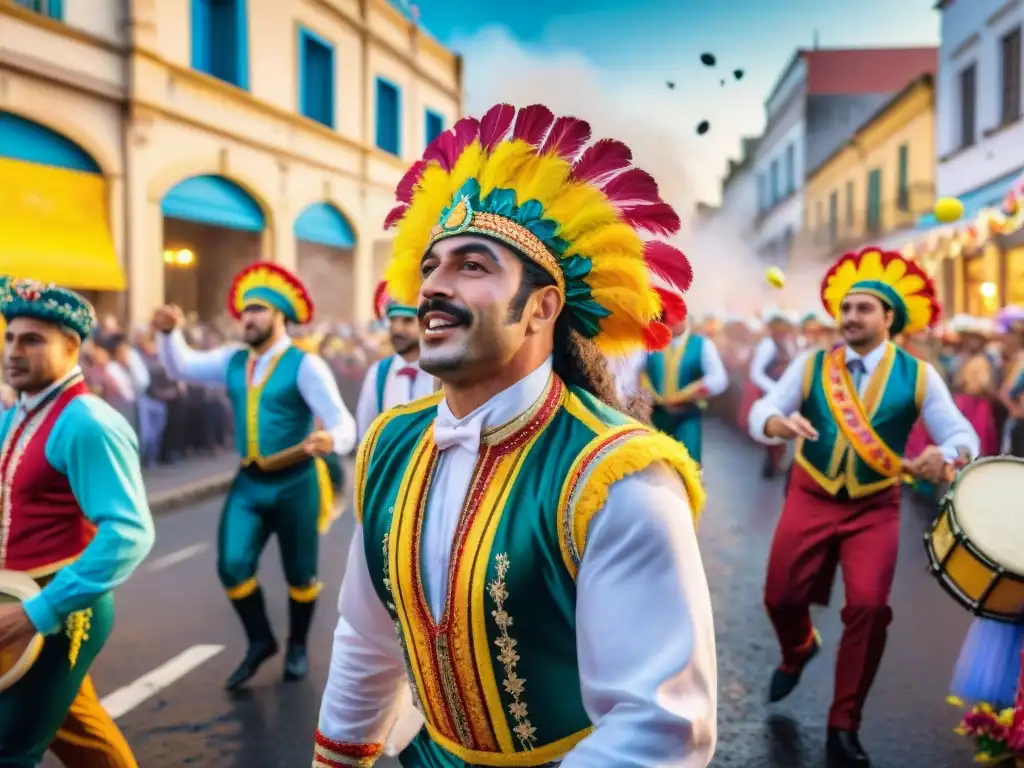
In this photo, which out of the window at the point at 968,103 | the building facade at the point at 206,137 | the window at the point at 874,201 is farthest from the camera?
the window at the point at 874,201

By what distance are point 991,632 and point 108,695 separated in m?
3.85

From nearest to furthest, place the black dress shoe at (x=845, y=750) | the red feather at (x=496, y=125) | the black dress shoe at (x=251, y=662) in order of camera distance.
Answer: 1. the red feather at (x=496, y=125)
2. the black dress shoe at (x=845, y=750)
3. the black dress shoe at (x=251, y=662)

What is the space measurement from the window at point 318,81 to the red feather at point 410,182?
17399 mm

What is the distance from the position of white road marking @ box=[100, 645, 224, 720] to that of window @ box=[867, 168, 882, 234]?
25176mm

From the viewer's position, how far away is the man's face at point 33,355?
3.10 metres

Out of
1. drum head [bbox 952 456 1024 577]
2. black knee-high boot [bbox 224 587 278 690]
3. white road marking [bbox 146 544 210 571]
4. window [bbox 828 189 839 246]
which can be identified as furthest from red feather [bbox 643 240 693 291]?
window [bbox 828 189 839 246]

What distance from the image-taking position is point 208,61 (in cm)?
1616

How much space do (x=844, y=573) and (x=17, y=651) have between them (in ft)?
10.6

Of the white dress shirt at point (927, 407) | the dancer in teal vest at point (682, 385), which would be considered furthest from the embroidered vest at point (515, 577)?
the dancer in teal vest at point (682, 385)

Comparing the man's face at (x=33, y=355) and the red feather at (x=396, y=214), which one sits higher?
the red feather at (x=396, y=214)

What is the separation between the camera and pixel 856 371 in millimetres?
4785

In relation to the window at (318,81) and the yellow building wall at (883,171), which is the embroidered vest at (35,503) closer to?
the window at (318,81)

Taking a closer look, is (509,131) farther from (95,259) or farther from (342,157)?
(342,157)

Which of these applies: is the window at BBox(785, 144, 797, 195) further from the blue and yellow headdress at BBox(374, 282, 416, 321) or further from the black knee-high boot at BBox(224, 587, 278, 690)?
the black knee-high boot at BBox(224, 587, 278, 690)
